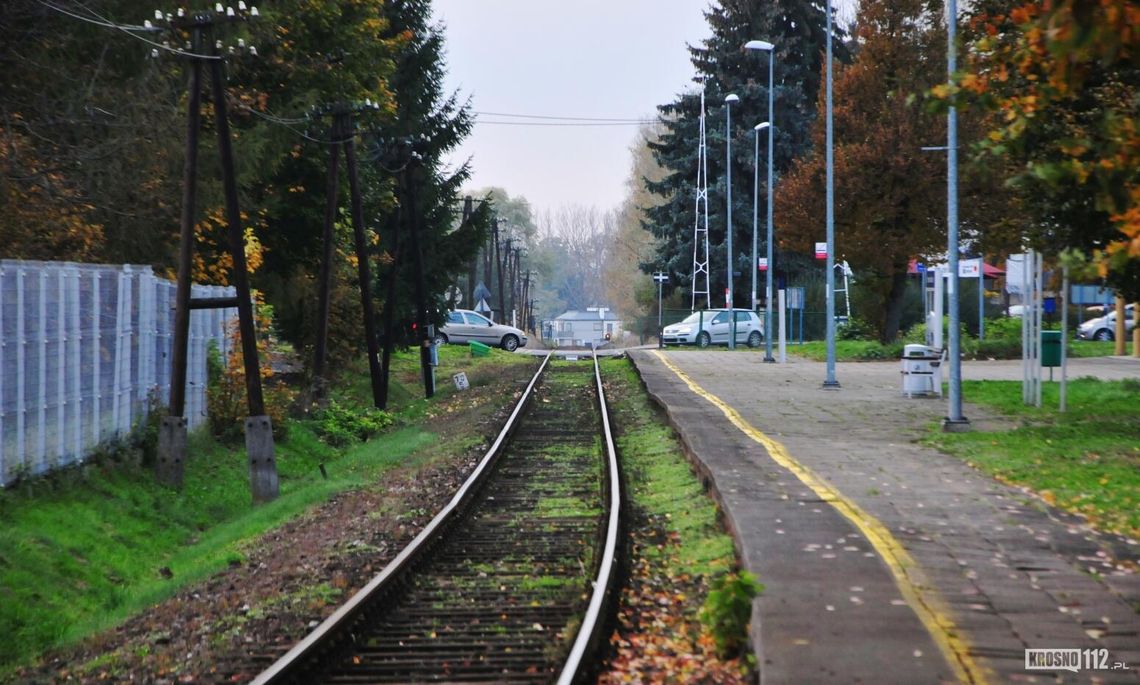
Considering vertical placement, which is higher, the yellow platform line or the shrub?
the shrub

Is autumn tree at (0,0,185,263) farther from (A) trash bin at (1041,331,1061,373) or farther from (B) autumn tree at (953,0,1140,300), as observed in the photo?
(A) trash bin at (1041,331,1061,373)

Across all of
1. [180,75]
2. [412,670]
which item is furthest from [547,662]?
[180,75]

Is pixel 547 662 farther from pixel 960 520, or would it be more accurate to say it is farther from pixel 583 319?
pixel 583 319

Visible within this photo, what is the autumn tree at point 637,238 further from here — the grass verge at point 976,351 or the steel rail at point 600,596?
the steel rail at point 600,596

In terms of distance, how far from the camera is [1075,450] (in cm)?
1631

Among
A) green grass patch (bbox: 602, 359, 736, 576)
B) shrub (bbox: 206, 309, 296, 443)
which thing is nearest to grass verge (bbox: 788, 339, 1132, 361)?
green grass patch (bbox: 602, 359, 736, 576)

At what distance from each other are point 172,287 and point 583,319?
71.3m

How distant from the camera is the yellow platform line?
718cm

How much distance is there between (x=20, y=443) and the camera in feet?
46.7

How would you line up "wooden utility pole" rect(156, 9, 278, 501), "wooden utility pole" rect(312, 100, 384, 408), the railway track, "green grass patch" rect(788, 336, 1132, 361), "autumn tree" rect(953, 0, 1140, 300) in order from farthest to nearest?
1. "green grass patch" rect(788, 336, 1132, 361)
2. "wooden utility pole" rect(312, 100, 384, 408)
3. "wooden utility pole" rect(156, 9, 278, 501)
4. the railway track
5. "autumn tree" rect(953, 0, 1140, 300)

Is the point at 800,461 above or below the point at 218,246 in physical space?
below

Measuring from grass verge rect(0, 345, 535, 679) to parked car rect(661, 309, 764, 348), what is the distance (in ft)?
115

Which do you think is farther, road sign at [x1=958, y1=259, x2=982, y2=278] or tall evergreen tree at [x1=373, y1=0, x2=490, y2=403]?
tall evergreen tree at [x1=373, y1=0, x2=490, y2=403]

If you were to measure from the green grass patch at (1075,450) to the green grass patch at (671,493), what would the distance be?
3271 mm
